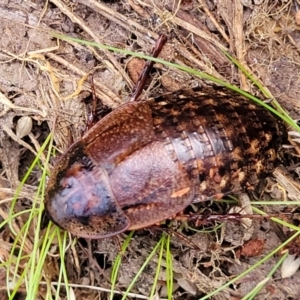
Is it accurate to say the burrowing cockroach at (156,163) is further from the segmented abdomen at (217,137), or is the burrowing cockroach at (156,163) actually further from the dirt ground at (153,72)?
the dirt ground at (153,72)

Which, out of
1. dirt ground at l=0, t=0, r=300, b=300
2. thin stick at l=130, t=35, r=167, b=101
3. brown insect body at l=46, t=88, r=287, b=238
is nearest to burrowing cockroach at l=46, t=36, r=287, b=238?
brown insect body at l=46, t=88, r=287, b=238

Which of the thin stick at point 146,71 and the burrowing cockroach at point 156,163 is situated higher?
the thin stick at point 146,71

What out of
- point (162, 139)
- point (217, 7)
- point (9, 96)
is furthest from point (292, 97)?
point (9, 96)

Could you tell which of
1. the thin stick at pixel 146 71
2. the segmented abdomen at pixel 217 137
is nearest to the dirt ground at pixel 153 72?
the thin stick at pixel 146 71

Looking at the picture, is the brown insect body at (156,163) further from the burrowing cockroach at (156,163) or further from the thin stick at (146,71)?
the thin stick at (146,71)

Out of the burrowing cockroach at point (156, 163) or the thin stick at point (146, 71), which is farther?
the thin stick at point (146, 71)

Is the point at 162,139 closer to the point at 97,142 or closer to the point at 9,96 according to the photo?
the point at 97,142

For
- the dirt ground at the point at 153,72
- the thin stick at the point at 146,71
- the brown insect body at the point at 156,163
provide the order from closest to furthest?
the brown insect body at the point at 156,163 < the thin stick at the point at 146,71 < the dirt ground at the point at 153,72

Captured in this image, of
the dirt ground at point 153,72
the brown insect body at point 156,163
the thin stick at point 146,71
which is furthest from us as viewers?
the dirt ground at point 153,72
